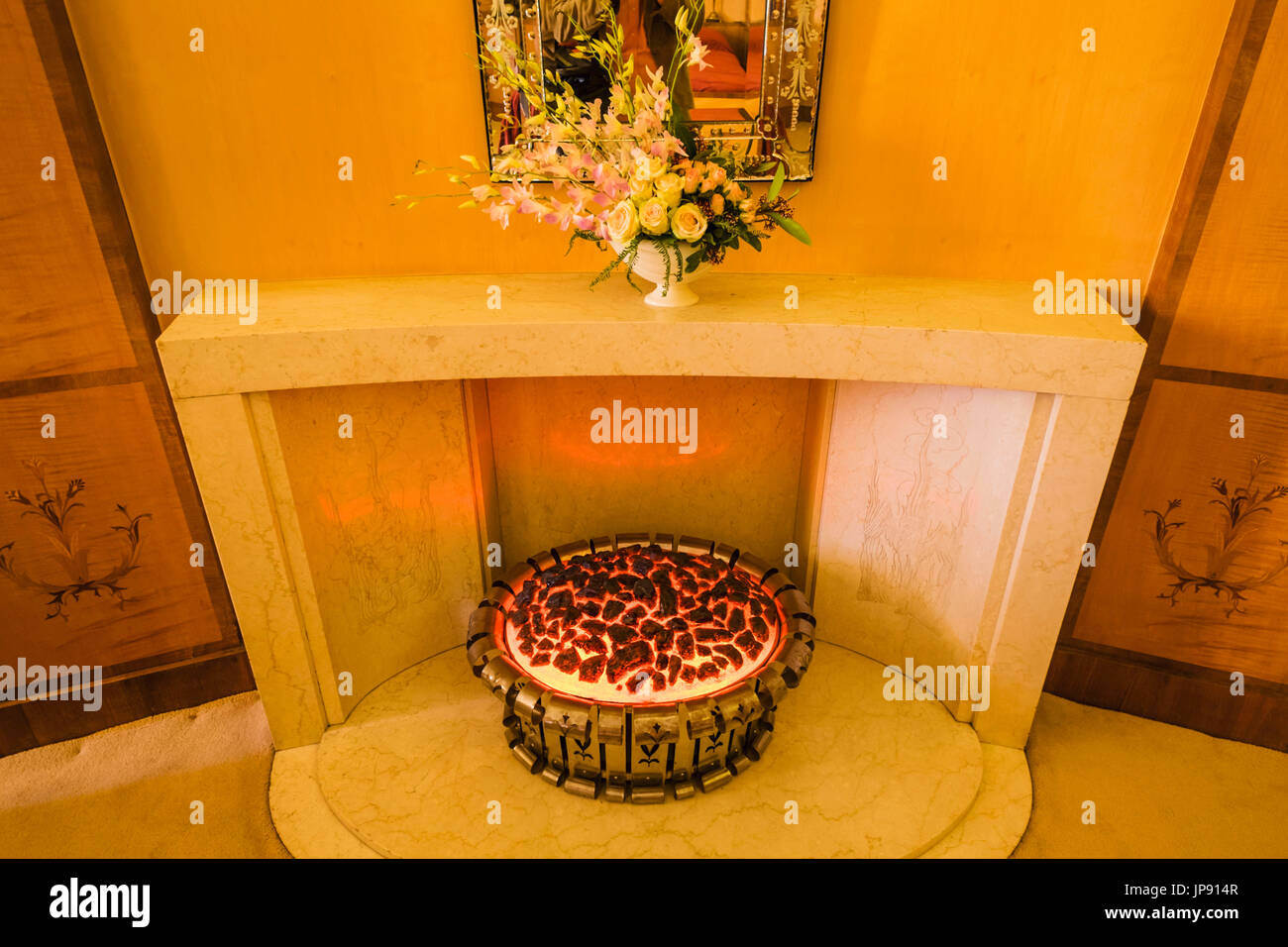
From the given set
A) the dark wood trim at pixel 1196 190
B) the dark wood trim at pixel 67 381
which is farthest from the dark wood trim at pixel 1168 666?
the dark wood trim at pixel 67 381

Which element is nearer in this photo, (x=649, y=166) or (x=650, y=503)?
(x=649, y=166)

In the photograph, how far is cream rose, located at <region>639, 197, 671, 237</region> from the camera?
6.13 feet

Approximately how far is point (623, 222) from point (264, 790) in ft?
7.02

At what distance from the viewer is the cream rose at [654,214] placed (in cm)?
187

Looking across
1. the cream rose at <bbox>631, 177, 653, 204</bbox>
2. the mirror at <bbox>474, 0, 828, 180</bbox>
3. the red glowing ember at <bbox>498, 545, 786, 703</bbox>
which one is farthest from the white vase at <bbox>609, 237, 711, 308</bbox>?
the red glowing ember at <bbox>498, 545, 786, 703</bbox>

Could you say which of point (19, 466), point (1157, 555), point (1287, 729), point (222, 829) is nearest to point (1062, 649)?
point (1157, 555)

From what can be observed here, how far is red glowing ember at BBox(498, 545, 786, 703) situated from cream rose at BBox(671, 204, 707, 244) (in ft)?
3.64

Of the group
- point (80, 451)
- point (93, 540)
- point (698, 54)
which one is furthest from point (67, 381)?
point (698, 54)

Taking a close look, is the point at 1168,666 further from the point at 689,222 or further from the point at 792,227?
the point at 689,222

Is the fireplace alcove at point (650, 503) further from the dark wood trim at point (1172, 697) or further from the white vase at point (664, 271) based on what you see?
the dark wood trim at point (1172, 697)

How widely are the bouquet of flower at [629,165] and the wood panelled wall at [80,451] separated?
3.35ft

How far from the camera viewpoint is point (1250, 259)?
208 cm

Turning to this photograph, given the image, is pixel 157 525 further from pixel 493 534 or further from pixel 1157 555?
pixel 1157 555

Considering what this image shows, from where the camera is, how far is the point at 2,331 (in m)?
2.12
